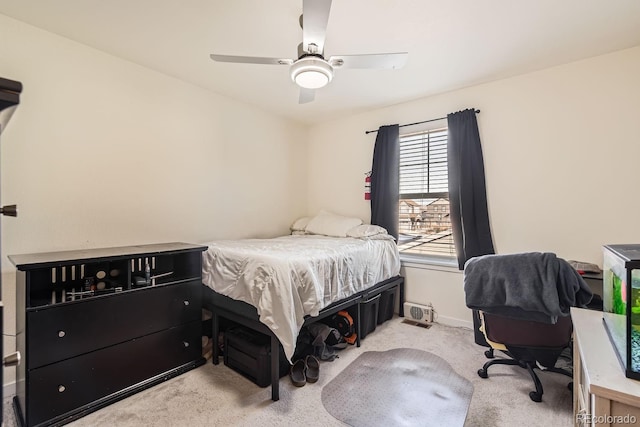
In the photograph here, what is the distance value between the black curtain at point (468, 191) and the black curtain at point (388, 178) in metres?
0.62

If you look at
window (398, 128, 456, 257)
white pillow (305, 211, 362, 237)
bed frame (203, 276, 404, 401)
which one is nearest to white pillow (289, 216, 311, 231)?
white pillow (305, 211, 362, 237)

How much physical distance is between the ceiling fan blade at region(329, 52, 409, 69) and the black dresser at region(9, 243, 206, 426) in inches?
68.0

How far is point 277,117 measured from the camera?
395 centimetres

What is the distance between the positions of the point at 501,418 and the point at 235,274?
193cm

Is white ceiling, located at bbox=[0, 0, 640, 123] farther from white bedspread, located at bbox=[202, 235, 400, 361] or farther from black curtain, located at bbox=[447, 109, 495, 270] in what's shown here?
white bedspread, located at bbox=[202, 235, 400, 361]

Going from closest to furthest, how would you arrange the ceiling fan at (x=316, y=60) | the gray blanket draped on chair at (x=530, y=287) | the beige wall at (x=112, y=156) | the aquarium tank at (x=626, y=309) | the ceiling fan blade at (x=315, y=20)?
the aquarium tank at (x=626, y=309)
the ceiling fan blade at (x=315, y=20)
the ceiling fan at (x=316, y=60)
the gray blanket draped on chair at (x=530, y=287)
the beige wall at (x=112, y=156)

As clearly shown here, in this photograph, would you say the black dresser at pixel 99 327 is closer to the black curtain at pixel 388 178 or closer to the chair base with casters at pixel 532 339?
the black curtain at pixel 388 178

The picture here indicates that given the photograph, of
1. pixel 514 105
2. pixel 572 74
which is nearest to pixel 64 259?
pixel 514 105

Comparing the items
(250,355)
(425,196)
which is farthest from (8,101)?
(425,196)

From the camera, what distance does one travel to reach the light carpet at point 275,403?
1771mm

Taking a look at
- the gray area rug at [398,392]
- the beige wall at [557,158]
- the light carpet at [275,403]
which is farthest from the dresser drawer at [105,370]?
the beige wall at [557,158]

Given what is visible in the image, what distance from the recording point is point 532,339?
1946 mm

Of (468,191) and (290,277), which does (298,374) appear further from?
(468,191)

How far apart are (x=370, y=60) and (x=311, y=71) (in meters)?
0.38
